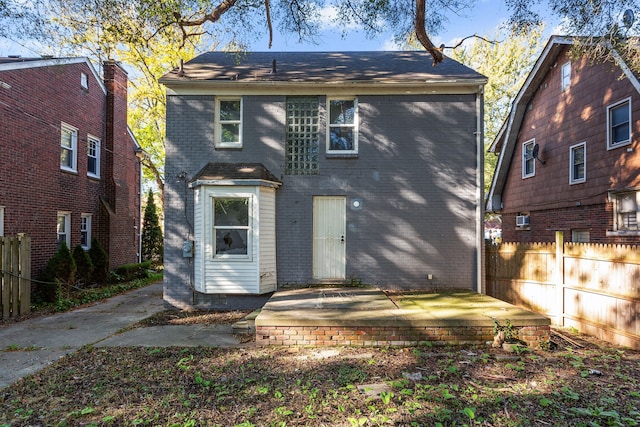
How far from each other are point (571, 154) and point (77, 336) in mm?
13454

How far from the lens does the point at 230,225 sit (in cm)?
769

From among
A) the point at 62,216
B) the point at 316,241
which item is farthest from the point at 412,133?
the point at 62,216

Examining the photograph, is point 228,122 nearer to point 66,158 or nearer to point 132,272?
point 66,158

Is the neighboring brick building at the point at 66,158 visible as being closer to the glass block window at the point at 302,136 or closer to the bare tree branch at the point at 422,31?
the glass block window at the point at 302,136

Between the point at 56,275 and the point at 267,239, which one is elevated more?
the point at 267,239

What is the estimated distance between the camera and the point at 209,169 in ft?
25.8

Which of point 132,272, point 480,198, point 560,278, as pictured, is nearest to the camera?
point 560,278

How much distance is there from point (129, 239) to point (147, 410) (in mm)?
11972

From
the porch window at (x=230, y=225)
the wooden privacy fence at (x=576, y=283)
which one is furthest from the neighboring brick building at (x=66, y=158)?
the wooden privacy fence at (x=576, y=283)

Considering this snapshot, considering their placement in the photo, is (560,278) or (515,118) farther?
(515,118)

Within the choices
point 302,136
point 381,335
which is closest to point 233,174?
point 302,136

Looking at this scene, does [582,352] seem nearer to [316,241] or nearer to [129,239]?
[316,241]

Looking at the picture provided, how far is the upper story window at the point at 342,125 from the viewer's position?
8273 millimetres

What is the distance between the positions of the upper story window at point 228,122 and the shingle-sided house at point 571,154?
736 cm
